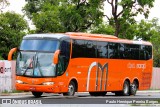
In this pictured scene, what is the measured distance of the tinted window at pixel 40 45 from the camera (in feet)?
94.6

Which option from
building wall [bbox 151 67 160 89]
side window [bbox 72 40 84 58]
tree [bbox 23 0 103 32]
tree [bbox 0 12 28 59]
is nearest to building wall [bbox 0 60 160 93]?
side window [bbox 72 40 84 58]

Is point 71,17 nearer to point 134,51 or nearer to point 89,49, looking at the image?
→ point 134,51

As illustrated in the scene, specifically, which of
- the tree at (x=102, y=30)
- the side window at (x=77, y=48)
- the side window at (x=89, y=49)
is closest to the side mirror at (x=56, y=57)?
the side window at (x=77, y=48)

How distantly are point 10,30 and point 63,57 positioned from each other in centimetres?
2349

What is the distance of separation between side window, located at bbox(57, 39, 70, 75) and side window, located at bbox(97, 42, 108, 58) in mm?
3575

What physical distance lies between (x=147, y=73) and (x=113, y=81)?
4.98 meters

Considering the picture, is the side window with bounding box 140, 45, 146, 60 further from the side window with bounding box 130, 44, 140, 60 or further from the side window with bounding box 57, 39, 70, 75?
the side window with bounding box 57, 39, 70, 75

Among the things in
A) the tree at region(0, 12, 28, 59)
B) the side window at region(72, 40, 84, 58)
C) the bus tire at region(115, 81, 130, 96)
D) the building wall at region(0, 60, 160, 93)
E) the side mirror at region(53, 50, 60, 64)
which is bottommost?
the bus tire at region(115, 81, 130, 96)

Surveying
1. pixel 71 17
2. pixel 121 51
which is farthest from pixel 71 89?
pixel 71 17

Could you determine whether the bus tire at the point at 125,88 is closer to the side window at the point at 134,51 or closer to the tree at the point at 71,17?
the side window at the point at 134,51

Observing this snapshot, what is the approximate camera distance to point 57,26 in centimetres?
5553

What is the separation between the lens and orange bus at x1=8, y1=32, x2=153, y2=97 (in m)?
28.6

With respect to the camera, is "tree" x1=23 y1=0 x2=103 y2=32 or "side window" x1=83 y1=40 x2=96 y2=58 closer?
"side window" x1=83 y1=40 x2=96 y2=58

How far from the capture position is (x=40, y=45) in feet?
95.3
